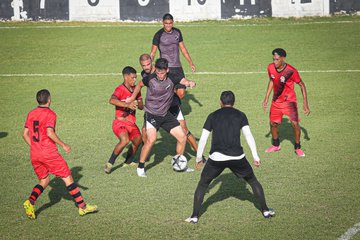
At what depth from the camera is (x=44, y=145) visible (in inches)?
473

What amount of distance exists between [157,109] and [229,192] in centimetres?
244

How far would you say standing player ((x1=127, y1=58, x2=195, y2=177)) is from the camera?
46.8 feet

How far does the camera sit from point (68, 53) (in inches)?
1160

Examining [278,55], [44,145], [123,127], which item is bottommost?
[44,145]

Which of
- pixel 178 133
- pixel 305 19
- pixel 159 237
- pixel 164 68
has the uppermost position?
pixel 305 19

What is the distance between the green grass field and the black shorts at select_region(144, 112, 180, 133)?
1.07 m

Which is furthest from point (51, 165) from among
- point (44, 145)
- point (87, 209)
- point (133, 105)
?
point (133, 105)

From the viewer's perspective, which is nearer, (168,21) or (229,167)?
(229,167)

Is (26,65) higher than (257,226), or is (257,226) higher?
(26,65)

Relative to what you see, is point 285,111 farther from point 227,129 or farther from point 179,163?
point 227,129

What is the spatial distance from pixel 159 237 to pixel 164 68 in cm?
407

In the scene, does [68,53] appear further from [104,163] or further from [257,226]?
[257,226]

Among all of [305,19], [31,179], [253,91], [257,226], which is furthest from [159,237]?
[305,19]

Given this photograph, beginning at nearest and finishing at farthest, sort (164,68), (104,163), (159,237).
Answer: (159,237) → (164,68) → (104,163)
